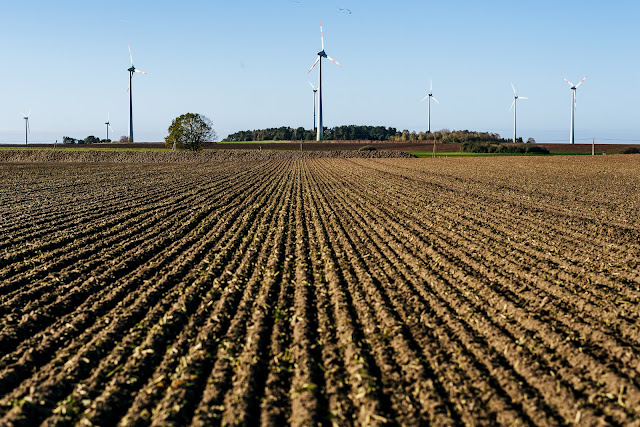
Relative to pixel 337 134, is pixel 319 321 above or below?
below

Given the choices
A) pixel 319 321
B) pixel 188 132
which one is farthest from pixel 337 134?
pixel 319 321

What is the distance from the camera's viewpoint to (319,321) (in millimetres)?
8156

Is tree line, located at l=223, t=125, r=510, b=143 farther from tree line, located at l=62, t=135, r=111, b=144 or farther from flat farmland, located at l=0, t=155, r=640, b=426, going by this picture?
flat farmland, located at l=0, t=155, r=640, b=426

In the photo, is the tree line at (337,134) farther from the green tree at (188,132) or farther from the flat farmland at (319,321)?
the flat farmland at (319,321)

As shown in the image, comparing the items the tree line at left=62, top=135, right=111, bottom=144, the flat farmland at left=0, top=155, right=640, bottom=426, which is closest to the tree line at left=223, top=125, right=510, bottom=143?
the tree line at left=62, top=135, right=111, bottom=144

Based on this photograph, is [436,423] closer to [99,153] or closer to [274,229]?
[274,229]

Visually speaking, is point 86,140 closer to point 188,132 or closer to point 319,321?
point 188,132

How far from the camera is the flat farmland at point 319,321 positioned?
5746 mm

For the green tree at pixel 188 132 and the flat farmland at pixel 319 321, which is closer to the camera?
the flat farmland at pixel 319 321

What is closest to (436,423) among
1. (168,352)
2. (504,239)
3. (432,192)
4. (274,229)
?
(168,352)

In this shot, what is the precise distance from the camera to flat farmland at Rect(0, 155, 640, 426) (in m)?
5.75

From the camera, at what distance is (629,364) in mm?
6711

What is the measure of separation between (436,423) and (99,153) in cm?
8135

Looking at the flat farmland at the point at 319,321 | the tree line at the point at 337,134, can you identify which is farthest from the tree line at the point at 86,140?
the flat farmland at the point at 319,321
